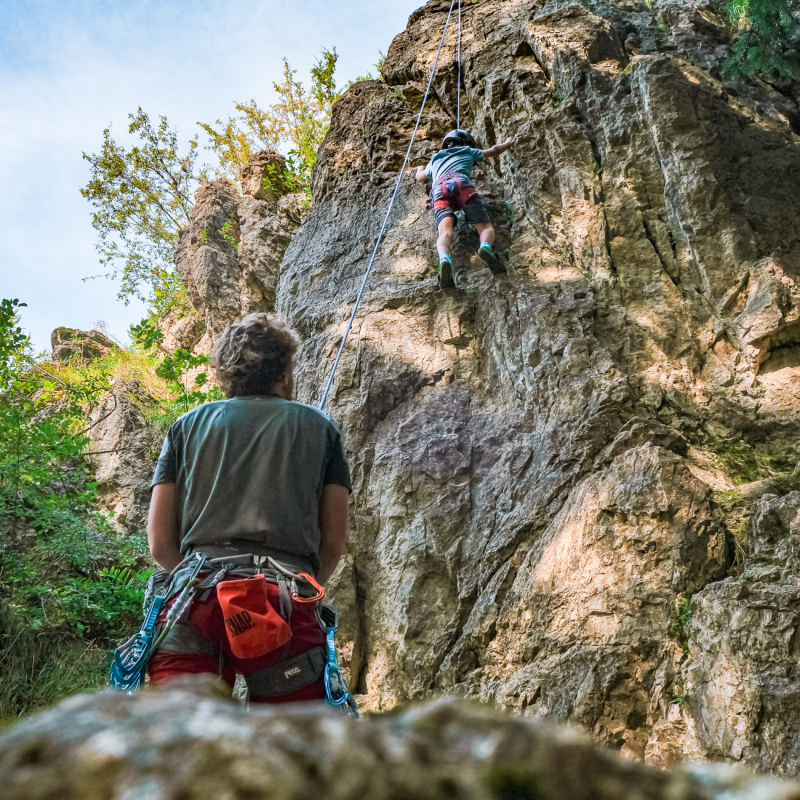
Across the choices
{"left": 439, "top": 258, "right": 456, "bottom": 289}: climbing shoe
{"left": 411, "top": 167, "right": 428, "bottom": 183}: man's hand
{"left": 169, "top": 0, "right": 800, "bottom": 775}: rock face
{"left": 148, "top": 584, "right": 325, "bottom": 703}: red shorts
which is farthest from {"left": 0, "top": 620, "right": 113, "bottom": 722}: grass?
{"left": 411, "top": 167, "right": 428, "bottom": 183}: man's hand

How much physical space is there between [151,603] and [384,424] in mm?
3438

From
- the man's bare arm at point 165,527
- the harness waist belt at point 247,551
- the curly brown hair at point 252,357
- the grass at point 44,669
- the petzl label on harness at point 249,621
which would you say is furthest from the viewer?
the grass at point 44,669

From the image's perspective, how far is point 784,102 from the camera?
703 centimetres

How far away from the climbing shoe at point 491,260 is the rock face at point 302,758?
5.34m

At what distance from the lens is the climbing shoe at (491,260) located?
Result: 5.83m

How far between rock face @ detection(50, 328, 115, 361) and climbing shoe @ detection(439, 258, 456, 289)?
30.6 feet

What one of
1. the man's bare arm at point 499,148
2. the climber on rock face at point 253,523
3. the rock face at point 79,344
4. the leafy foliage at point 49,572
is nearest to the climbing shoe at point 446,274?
the man's bare arm at point 499,148

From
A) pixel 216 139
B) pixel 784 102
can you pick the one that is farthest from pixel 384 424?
pixel 216 139

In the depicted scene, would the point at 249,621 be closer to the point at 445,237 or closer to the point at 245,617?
the point at 245,617

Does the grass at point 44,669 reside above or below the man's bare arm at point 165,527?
below

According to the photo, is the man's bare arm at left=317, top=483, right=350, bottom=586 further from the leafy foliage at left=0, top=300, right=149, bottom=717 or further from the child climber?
the child climber

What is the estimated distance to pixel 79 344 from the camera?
13328mm

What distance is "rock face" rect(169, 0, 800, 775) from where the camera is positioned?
11.3 ft

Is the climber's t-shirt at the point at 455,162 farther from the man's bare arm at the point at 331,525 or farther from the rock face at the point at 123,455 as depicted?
the rock face at the point at 123,455
